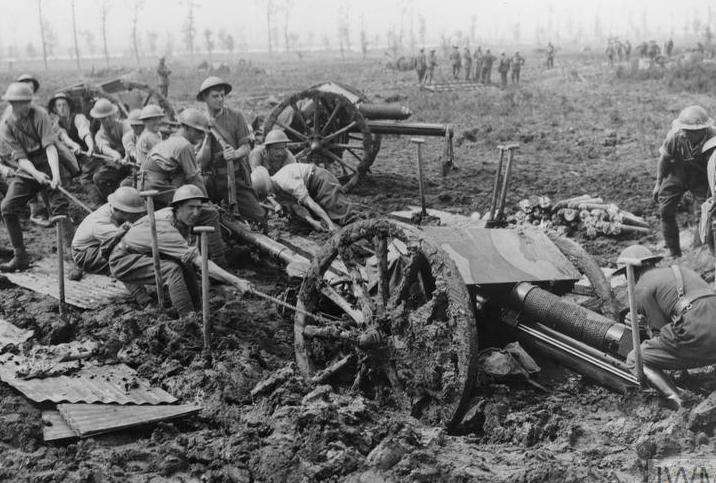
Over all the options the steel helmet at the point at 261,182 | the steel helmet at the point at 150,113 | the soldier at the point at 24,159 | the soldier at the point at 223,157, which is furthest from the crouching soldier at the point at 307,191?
the soldier at the point at 24,159

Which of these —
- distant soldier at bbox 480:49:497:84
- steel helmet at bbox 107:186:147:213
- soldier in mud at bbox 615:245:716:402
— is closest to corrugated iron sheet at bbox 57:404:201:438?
steel helmet at bbox 107:186:147:213

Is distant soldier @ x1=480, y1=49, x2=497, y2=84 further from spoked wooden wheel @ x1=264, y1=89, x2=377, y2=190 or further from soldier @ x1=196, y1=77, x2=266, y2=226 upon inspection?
soldier @ x1=196, y1=77, x2=266, y2=226

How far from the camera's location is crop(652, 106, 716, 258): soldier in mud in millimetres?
7242

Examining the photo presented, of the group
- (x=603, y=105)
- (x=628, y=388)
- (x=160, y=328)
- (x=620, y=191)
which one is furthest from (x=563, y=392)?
(x=603, y=105)

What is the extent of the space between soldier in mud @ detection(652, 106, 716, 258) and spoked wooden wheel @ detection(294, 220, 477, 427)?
3.77m

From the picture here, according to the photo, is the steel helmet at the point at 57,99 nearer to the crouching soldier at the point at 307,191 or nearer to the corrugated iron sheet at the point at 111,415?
the crouching soldier at the point at 307,191

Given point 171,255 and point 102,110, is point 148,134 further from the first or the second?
point 171,255

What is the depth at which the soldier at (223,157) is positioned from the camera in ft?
26.5

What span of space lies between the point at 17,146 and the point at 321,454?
5.99 metres

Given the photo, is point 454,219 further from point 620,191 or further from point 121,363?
point 121,363

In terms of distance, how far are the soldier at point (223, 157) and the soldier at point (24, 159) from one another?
5.44ft

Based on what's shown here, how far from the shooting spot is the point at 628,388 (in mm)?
4484

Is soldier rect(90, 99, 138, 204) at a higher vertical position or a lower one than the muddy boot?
higher

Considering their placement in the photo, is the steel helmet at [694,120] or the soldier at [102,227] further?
the steel helmet at [694,120]
